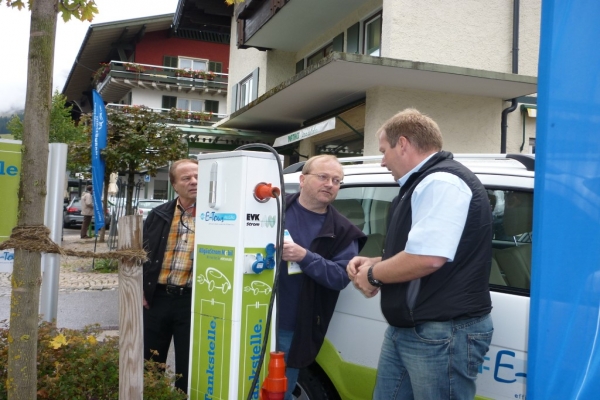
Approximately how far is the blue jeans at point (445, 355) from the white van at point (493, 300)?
1.31 feet

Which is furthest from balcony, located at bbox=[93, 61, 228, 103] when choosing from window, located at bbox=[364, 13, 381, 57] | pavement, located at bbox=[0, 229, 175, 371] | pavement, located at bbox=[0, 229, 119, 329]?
window, located at bbox=[364, 13, 381, 57]

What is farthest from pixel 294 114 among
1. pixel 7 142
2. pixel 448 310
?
pixel 448 310

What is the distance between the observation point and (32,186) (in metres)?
2.53

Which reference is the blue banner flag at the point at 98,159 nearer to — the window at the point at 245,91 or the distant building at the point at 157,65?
the window at the point at 245,91

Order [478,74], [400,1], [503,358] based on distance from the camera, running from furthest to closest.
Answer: [400,1] < [478,74] < [503,358]

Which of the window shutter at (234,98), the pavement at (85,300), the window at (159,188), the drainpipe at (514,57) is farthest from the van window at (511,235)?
the window at (159,188)

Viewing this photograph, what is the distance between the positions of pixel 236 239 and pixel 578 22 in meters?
1.69

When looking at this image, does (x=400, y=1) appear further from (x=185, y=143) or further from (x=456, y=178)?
(x=456, y=178)

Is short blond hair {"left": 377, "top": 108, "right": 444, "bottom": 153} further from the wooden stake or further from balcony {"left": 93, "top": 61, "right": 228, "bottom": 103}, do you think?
balcony {"left": 93, "top": 61, "right": 228, "bottom": 103}

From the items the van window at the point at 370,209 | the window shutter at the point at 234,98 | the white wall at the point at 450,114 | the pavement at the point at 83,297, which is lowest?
the pavement at the point at 83,297

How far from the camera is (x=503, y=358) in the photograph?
2879 millimetres

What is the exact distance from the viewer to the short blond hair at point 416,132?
265 centimetres

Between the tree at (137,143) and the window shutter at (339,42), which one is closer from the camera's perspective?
the tree at (137,143)

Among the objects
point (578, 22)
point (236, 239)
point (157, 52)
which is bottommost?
point (236, 239)
